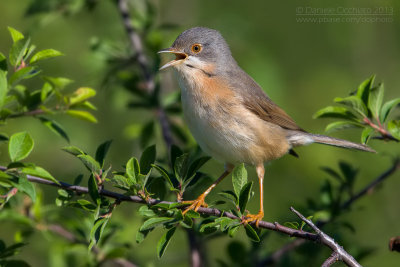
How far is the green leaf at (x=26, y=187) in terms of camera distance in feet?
8.70

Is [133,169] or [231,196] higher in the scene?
[133,169]

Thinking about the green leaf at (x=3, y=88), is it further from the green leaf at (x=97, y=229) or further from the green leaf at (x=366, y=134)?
the green leaf at (x=366, y=134)

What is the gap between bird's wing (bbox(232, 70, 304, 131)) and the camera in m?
4.60

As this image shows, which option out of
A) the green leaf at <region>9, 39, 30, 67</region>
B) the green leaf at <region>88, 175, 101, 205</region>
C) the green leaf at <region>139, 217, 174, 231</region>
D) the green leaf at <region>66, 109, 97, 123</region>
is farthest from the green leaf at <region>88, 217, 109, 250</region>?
the green leaf at <region>9, 39, 30, 67</region>

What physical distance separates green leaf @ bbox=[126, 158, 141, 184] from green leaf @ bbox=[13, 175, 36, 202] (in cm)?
54

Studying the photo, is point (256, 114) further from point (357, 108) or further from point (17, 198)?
point (17, 198)

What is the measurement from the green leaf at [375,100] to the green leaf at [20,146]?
86.8 inches

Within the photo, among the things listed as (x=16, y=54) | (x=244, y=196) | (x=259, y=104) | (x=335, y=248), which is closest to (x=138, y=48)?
(x=259, y=104)

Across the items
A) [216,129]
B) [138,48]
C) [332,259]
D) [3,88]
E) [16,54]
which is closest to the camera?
[332,259]

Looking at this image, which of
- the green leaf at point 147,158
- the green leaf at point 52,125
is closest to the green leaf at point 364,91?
the green leaf at point 147,158

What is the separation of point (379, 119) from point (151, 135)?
2340mm

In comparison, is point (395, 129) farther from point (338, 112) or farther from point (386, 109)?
point (338, 112)

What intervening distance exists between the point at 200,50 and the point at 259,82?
3.88ft

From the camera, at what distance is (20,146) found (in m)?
2.79
